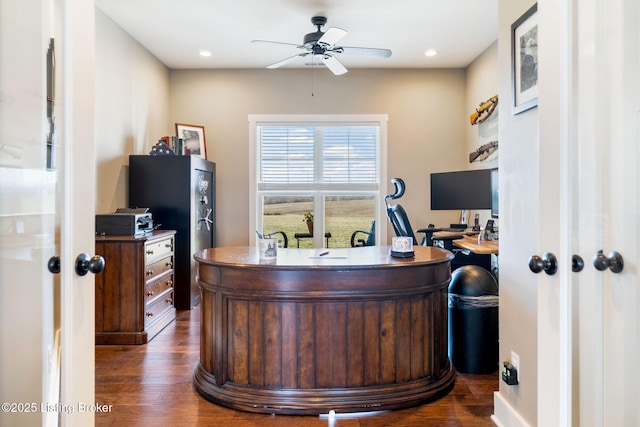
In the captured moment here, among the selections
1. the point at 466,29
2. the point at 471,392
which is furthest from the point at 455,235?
the point at 466,29

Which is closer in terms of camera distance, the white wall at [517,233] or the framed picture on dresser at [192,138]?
the white wall at [517,233]

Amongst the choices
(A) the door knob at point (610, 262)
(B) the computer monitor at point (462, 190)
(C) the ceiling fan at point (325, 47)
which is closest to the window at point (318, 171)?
(B) the computer monitor at point (462, 190)

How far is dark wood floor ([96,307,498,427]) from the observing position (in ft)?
6.70

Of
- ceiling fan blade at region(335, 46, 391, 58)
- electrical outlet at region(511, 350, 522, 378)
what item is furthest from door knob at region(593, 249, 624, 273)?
ceiling fan blade at region(335, 46, 391, 58)

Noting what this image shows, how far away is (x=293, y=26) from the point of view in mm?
3895

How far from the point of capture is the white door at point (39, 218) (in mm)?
1075

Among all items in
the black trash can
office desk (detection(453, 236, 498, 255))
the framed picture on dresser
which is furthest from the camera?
the framed picture on dresser

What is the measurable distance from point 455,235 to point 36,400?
11.5ft

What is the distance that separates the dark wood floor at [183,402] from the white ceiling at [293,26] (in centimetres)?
309

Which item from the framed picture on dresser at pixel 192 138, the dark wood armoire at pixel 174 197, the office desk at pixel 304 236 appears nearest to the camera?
the dark wood armoire at pixel 174 197

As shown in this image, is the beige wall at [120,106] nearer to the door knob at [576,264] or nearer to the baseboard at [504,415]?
the baseboard at [504,415]

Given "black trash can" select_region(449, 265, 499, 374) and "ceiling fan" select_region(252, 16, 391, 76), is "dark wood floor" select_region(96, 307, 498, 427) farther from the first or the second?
"ceiling fan" select_region(252, 16, 391, 76)

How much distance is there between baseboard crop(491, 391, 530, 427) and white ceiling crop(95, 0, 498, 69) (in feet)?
10.6

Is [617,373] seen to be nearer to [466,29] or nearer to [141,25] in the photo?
[466,29]
